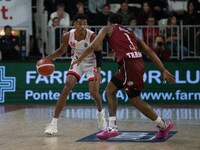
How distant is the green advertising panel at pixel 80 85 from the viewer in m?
19.2

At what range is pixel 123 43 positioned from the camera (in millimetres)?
11047

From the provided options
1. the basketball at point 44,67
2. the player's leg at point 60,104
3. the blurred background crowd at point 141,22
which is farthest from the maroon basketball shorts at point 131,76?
the blurred background crowd at point 141,22

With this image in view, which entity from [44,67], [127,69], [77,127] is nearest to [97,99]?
[77,127]

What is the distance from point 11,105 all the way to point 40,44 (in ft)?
8.77

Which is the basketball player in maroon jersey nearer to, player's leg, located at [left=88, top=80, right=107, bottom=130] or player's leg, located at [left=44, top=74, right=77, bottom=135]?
player's leg, located at [left=44, top=74, right=77, bottom=135]

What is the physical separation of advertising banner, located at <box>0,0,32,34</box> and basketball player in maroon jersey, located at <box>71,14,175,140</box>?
988 cm

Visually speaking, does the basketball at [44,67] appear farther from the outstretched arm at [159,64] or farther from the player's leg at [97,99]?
the outstretched arm at [159,64]

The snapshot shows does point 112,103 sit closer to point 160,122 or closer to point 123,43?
point 160,122

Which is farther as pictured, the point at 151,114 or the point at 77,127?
the point at 77,127

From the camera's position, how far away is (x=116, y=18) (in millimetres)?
11148

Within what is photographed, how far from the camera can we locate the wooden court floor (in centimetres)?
1041

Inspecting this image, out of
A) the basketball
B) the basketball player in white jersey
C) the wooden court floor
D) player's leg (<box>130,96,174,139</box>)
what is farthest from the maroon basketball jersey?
the basketball

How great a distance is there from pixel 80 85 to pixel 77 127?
6.28 meters

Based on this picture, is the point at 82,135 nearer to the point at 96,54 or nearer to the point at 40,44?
the point at 96,54
